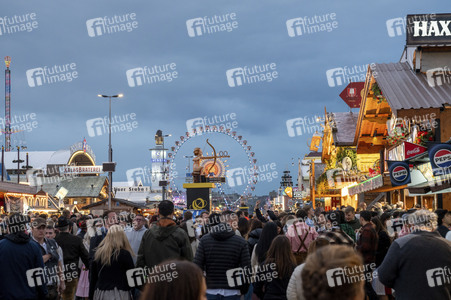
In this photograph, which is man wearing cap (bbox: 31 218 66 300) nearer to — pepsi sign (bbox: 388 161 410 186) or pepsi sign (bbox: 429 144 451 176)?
pepsi sign (bbox: 429 144 451 176)

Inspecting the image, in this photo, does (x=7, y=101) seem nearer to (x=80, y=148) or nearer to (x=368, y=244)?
(x=80, y=148)

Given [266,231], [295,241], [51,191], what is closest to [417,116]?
[295,241]

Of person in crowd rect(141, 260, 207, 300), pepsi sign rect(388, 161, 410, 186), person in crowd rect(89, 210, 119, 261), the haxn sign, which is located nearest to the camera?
person in crowd rect(141, 260, 207, 300)

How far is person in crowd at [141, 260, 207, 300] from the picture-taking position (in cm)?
290

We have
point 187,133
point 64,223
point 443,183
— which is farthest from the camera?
point 187,133

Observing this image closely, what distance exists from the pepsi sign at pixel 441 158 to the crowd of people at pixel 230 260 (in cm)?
301

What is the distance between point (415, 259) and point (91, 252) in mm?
6249

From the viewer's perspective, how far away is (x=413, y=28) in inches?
876

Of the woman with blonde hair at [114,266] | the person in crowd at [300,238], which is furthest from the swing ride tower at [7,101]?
the woman with blonde hair at [114,266]

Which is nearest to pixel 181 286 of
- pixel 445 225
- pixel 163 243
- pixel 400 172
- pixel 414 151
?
pixel 163 243

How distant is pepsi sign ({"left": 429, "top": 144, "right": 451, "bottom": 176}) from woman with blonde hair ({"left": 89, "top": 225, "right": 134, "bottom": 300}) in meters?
9.19

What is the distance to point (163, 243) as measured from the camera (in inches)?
343

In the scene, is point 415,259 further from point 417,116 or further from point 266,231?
point 417,116

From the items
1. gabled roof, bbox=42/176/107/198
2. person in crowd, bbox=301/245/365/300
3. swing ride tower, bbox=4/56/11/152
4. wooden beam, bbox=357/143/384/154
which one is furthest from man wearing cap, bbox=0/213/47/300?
swing ride tower, bbox=4/56/11/152
